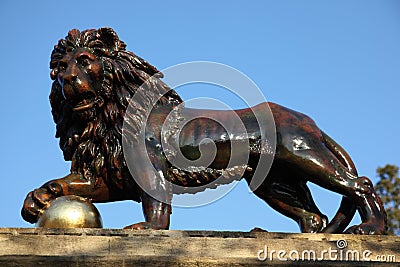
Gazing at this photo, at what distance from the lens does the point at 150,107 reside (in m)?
8.62

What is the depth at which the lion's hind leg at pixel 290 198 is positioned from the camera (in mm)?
8719

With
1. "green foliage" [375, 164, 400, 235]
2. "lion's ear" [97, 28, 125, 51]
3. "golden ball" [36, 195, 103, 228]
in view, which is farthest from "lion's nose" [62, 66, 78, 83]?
"green foliage" [375, 164, 400, 235]

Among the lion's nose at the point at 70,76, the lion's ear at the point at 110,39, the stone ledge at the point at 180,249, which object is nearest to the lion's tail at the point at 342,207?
the stone ledge at the point at 180,249

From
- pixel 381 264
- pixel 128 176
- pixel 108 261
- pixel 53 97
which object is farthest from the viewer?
pixel 53 97

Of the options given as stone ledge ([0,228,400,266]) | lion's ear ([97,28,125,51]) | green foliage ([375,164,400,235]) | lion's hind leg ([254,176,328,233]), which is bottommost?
stone ledge ([0,228,400,266])

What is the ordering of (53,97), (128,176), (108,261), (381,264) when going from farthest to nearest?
1. (53,97)
2. (128,176)
3. (381,264)
4. (108,261)

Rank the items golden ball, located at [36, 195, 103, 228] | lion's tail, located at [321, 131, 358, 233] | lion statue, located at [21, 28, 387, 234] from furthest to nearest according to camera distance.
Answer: lion's tail, located at [321, 131, 358, 233], lion statue, located at [21, 28, 387, 234], golden ball, located at [36, 195, 103, 228]

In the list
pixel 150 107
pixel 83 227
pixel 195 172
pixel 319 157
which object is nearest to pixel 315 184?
pixel 319 157

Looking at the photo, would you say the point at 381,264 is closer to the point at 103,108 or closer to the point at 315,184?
the point at 315,184

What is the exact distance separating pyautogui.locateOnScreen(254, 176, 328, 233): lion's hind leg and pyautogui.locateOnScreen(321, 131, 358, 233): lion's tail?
30 centimetres

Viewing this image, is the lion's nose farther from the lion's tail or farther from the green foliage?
the green foliage

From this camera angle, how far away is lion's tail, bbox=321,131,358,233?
8.34 metres

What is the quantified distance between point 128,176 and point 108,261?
70.8 inches

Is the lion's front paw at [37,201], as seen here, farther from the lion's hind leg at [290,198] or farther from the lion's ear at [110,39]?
the lion's hind leg at [290,198]
